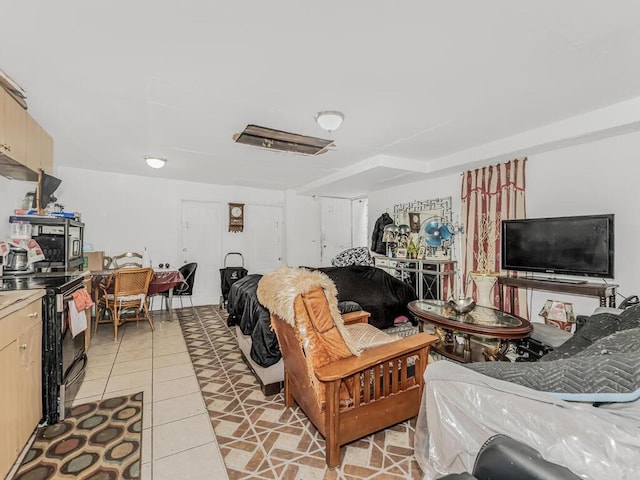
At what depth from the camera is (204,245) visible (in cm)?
586

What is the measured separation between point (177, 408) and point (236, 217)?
167 inches

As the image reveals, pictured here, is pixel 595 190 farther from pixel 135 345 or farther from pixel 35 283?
pixel 135 345

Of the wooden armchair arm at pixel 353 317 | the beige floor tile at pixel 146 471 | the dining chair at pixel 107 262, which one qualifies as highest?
the dining chair at pixel 107 262

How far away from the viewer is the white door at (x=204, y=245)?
571 centimetres

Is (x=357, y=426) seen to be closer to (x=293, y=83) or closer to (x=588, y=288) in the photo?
(x=293, y=83)

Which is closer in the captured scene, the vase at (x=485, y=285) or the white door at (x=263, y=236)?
the vase at (x=485, y=285)

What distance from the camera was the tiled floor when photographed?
1735 mm

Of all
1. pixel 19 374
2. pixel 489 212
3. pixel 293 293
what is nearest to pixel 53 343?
pixel 19 374

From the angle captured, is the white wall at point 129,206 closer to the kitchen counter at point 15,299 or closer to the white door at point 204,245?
the white door at point 204,245

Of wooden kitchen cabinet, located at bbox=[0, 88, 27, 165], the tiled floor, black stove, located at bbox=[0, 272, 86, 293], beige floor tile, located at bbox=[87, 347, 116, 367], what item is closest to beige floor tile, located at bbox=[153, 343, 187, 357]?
the tiled floor

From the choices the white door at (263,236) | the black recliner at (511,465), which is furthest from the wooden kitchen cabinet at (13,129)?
the white door at (263,236)

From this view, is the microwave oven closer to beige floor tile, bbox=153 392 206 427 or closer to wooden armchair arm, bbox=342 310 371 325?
beige floor tile, bbox=153 392 206 427

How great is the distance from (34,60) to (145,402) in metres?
2.55

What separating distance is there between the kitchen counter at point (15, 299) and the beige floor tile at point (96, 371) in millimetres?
1227
